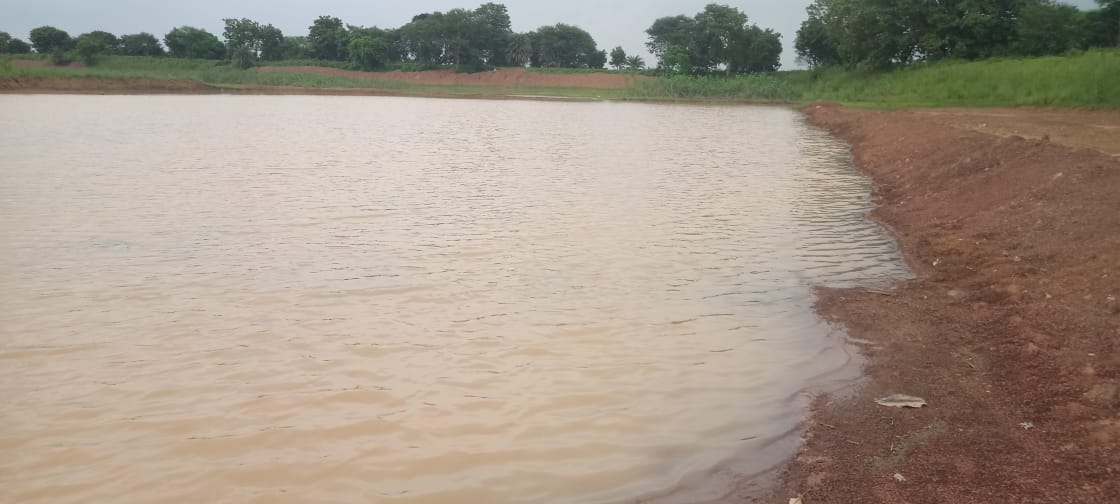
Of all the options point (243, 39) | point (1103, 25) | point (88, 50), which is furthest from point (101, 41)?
point (1103, 25)

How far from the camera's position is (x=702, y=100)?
210ft

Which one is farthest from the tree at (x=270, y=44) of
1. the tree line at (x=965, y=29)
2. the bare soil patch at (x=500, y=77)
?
the tree line at (x=965, y=29)

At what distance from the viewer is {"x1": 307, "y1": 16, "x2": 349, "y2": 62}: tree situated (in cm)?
10994

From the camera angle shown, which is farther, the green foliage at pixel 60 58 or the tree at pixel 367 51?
the tree at pixel 367 51

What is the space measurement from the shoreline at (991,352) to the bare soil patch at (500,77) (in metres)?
74.4

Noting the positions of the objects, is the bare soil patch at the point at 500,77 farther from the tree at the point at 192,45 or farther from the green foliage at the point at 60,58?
the green foliage at the point at 60,58

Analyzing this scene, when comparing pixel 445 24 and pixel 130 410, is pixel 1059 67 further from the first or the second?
pixel 445 24

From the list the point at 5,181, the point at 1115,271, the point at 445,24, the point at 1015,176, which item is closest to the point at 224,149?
the point at 5,181

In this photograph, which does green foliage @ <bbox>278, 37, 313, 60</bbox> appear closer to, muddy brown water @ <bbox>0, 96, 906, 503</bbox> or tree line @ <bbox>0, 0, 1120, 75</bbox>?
tree line @ <bbox>0, 0, 1120, 75</bbox>

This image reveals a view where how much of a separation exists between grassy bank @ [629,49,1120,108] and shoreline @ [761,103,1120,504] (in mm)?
16164

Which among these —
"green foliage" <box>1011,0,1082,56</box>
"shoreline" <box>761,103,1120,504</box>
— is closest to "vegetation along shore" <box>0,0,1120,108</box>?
"green foliage" <box>1011,0,1082,56</box>

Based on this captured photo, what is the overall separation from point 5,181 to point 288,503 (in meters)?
14.0

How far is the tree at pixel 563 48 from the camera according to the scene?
111688mm

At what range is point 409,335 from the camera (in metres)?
6.92
